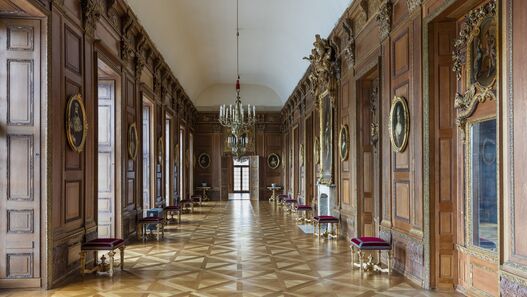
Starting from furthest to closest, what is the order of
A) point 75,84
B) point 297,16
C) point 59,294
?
1. point 297,16
2. point 75,84
3. point 59,294

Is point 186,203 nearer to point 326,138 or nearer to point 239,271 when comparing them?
point 326,138

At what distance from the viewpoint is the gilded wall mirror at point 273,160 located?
2416 cm

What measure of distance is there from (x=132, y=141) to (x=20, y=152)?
4.26m

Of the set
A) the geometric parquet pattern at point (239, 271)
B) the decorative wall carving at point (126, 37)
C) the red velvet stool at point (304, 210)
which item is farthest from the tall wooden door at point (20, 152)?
the red velvet stool at point (304, 210)

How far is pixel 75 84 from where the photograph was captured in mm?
6570

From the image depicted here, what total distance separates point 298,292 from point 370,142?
4060 mm

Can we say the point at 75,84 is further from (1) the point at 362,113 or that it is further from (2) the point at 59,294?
(1) the point at 362,113

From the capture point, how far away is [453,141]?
5.58 m

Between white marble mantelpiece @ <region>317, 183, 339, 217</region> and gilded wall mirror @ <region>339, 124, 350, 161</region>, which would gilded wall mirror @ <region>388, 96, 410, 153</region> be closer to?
gilded wall mirror @ <region>339, 124, 350, 161</region>

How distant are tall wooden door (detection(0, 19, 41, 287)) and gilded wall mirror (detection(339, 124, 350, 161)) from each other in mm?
5882

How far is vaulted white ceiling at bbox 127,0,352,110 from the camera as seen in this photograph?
36.3 ft

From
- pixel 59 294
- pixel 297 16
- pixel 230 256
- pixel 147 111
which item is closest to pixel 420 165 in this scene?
pixel 230 256

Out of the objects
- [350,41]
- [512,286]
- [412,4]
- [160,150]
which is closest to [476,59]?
[412,4]

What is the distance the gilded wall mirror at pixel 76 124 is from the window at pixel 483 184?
202 inches
